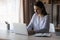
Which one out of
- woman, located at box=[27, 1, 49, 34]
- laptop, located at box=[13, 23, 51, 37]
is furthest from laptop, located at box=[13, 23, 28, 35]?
woman, located at box=[27, 1, 49, 34]

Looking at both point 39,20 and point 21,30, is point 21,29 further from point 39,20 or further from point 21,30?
point 39,20

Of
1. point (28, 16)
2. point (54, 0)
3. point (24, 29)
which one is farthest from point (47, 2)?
point (24, 29)

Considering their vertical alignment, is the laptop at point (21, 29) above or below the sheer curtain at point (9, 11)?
below

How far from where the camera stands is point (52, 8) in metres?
4.88

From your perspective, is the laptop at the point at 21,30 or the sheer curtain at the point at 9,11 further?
the sheer curtain at the point at 9,11

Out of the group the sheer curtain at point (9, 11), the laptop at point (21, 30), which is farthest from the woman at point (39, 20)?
the sheer curtain at point (9, 11)

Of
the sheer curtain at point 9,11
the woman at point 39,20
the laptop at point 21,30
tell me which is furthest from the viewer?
the sheer curtain at point 9,11

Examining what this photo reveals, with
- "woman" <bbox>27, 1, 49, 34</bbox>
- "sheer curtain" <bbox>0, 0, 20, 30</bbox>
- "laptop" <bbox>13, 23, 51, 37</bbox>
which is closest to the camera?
"laptop" <bbox>13, 23, 51, 37</bbox>

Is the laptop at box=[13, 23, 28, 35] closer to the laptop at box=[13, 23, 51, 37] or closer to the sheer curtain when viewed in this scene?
the laptop at box=[13, 23, 51, 37]

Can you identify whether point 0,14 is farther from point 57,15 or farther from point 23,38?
point 23,38

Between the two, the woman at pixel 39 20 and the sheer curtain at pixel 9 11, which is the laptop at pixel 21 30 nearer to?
the woman at pixel 39 20

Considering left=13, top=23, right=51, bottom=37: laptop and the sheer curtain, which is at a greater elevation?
the sheer curtain

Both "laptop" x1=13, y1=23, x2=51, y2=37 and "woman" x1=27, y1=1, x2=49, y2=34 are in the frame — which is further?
"woman" x1=27, y1=1, x2=49, y2=34

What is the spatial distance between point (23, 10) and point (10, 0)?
43 cm
